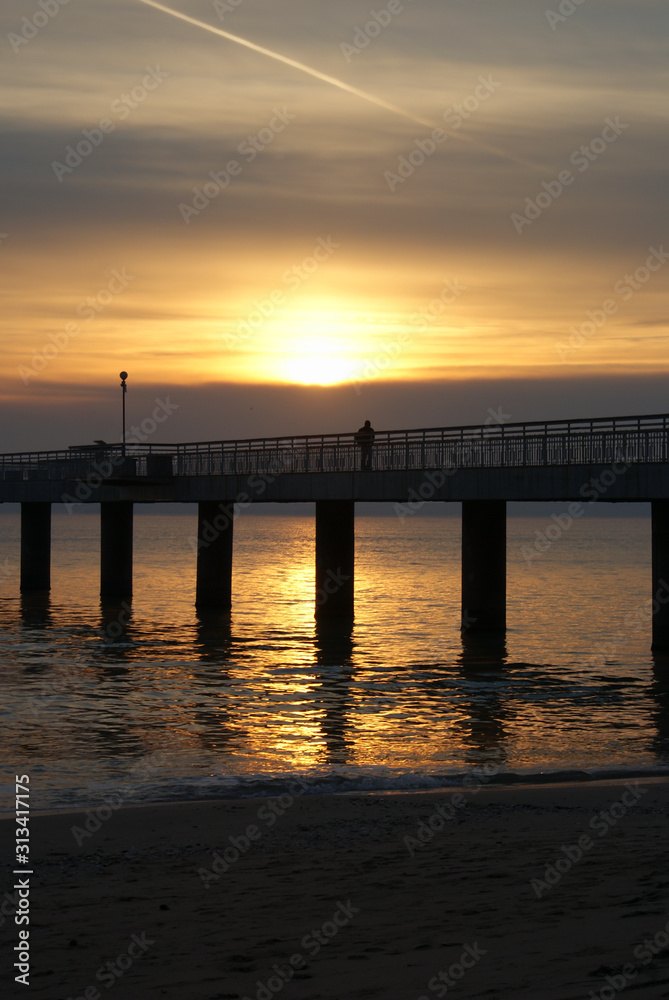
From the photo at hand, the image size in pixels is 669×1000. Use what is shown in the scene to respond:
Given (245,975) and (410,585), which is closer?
A: (245,975)

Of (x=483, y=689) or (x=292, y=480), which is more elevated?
(x=292, y=480)

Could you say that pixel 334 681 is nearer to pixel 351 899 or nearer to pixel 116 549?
pixel 351 899

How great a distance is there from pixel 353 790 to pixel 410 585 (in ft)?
188

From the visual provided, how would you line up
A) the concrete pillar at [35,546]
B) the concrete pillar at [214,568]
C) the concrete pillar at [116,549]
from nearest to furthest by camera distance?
the concrete pillar at [214,568]
the concrete pillar at [116,549]
the concrete pillar at [35,546]

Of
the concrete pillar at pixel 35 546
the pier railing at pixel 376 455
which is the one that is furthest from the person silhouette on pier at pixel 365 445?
the concrete pillar at pixel 35 546

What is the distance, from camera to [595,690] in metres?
27.0

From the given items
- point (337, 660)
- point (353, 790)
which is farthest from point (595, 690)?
point (353, 790)

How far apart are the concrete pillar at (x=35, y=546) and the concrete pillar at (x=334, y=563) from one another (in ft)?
72.2

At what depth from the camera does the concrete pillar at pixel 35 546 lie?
6000cm

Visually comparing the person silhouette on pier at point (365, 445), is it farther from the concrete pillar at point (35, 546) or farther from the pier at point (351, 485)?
the concrete pillar at point (35, 546)

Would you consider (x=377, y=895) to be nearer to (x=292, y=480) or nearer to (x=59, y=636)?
(x=59, y=636)

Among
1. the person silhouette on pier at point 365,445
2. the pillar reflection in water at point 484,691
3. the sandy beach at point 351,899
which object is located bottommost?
the pillar reflection in water at point 484,691

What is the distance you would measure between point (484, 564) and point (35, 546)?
31405 mm

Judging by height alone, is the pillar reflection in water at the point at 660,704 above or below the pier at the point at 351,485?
below
